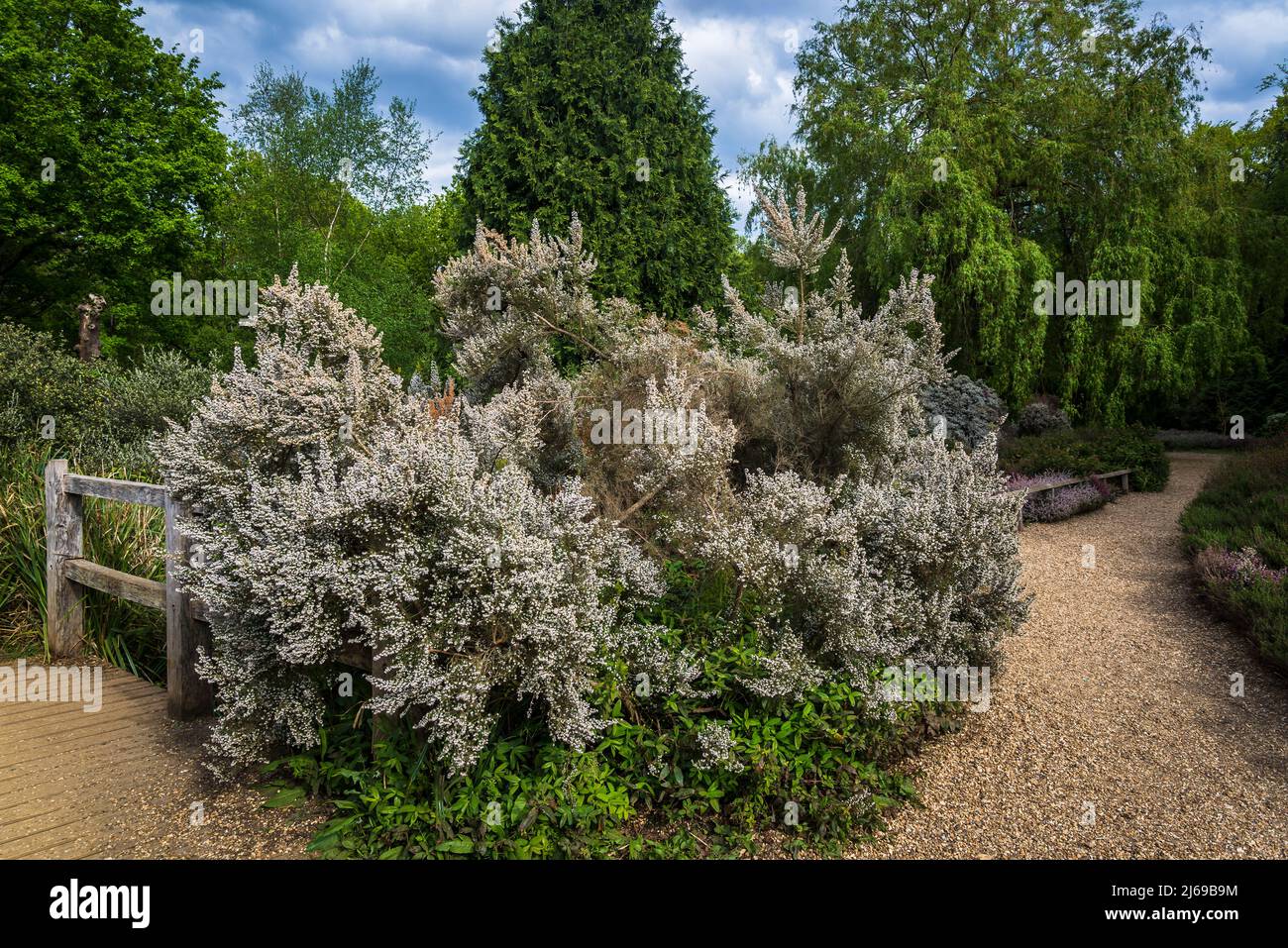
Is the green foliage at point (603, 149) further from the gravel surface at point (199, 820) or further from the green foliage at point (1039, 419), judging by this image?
the green foliage at point (1039, 419)

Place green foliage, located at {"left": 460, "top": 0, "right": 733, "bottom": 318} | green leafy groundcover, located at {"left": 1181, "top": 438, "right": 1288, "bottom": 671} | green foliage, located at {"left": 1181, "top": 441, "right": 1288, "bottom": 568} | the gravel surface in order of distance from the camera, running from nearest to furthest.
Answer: the gravel surface
green leafy groundcover, located at {"left": 1181, "top": 438, "right": 1288, "bottom": 671}
green foliage, located at {"left": 1181, "top": 441, "right": 1288, "bottom": 568}
green foliage, located at {"left": 460, "top": 0, "right": 733, "bottom": 318}

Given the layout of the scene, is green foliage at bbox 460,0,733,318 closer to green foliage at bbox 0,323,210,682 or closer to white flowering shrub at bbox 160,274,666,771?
green foliage at bbox 0,323,210,682

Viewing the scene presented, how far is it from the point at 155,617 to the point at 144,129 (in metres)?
18.1

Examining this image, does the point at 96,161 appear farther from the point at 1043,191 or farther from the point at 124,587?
the point at 1043,191

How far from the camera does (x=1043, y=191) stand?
13023mm

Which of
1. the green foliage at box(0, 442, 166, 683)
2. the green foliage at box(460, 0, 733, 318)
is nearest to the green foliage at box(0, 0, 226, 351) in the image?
the green foliage at box(460, 0, 733, 318)

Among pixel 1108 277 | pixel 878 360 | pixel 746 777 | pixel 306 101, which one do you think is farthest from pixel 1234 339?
pixel 306 101

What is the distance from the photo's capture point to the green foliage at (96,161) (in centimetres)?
1669

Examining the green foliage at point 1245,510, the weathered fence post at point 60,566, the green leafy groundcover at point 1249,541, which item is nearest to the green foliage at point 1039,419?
the green foliage at point 1245,510

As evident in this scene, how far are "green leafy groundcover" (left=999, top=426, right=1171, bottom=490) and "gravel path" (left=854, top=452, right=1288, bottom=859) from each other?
441 centimetres

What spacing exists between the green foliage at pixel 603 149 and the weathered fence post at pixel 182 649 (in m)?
5.00

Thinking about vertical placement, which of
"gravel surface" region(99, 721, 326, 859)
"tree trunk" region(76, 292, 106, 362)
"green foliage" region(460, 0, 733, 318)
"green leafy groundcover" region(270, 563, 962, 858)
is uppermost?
"green foliage" region(460, 0, 733, 318)

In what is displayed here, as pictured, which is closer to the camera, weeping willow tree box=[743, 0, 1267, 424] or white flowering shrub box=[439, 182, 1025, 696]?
white flowering shrub box=[439, 182, 1025, 696]

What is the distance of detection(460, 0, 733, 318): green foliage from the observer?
809 centimetres
